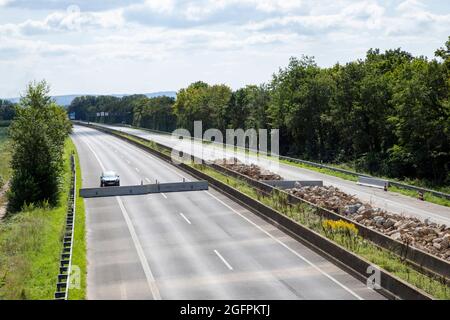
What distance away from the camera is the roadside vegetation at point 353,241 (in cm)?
1945

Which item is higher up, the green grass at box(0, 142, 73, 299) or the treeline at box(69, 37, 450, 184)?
the treeline at box(69, 37, 450, 184)

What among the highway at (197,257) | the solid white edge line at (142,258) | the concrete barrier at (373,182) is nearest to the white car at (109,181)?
the highway at (197,257)

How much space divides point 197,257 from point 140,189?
19857 millimetres

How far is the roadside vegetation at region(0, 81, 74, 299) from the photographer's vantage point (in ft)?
73.4

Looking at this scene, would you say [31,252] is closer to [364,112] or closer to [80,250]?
[80,250]

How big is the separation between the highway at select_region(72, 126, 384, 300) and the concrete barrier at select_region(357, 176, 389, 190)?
14.2m

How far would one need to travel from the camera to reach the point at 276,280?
836 inches

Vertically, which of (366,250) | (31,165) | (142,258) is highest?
(31,165)

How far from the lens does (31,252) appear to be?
88.9 feet

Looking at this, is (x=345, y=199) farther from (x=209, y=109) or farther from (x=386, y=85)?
(x=209, y=109)

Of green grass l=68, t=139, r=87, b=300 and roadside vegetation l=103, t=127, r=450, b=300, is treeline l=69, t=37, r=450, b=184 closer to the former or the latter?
roadside vegetation l=103, t=127, r=450, b=300

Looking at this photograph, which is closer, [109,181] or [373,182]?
[373,182]

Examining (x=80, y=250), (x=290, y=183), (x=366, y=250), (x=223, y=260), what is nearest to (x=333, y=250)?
(x=366, y=250)

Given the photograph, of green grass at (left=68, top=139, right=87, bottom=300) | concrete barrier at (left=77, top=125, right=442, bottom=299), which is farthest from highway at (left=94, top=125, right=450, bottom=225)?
green grass at (left=68, top=139, right=87, bottom=300)
